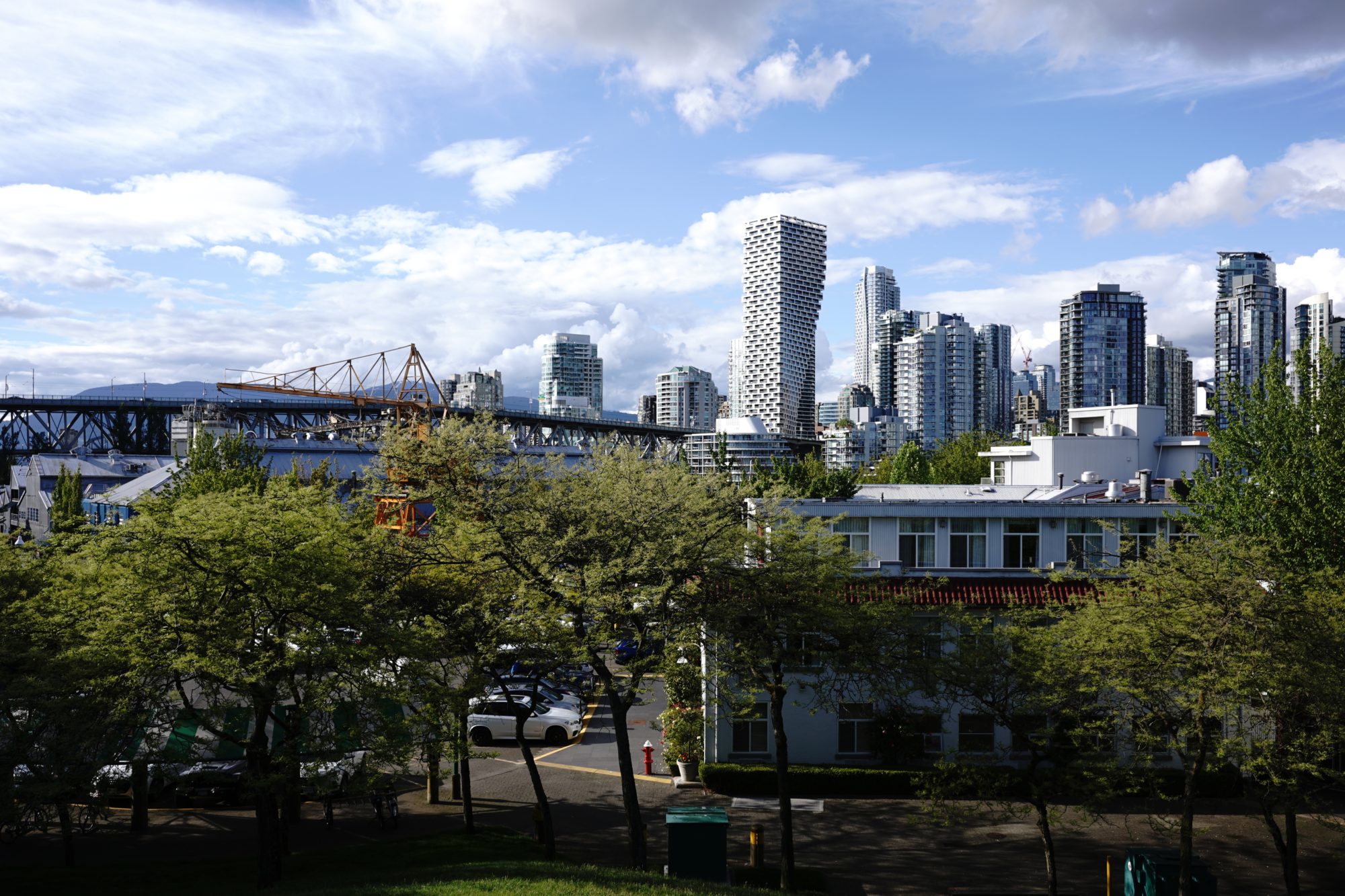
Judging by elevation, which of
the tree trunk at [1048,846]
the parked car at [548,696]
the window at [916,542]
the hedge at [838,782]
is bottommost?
the hedge at [838,782]

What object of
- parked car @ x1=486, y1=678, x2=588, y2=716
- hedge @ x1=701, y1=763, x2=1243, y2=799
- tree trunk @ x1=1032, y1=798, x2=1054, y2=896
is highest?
tree trunk @ x1=1032, y1=798, x2=1054, y2=896

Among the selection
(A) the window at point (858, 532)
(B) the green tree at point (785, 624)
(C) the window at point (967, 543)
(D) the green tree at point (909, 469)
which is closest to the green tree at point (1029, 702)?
(B) the green tree at point (785, 624)

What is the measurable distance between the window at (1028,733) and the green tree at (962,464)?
58.4 m

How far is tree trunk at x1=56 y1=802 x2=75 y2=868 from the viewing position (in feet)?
67.4

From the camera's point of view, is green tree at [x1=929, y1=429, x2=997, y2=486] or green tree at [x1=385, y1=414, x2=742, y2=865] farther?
green tree at [x1=929, y1=429, x2=997, y2=486]

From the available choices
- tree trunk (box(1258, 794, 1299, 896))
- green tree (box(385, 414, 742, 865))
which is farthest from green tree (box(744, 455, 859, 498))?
tree trunk (box(1258, 794, 1299, 896))

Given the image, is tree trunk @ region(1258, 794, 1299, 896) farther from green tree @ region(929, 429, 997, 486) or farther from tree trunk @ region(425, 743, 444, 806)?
green tree @ region(929, 429, 997, 486)

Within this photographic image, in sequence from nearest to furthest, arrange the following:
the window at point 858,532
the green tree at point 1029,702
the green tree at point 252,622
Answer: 1. the green tree at point 252,622
2. the green tree at point 1029,702
3. the window at point 858,532

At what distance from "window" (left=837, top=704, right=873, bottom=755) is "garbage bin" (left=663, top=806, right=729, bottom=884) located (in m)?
10.3

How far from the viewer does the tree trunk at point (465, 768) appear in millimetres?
21156

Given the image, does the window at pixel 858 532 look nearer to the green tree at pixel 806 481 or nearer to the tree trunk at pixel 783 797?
the green tree at pixel 806 481

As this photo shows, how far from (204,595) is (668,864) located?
11865 mm

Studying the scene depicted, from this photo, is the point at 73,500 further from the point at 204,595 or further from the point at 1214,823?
the point at 1214,823

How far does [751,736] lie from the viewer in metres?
31.7
